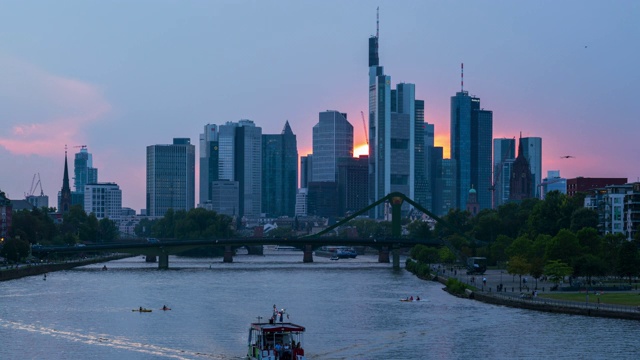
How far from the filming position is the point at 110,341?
7894cm

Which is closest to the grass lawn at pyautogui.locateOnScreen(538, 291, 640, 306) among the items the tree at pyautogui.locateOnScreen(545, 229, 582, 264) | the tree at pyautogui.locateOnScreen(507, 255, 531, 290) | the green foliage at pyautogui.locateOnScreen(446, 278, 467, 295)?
the green foliage at pyautogui.locateOnScreen(446, 278, 467, 295)

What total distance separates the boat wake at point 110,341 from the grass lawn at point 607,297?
39737 mm

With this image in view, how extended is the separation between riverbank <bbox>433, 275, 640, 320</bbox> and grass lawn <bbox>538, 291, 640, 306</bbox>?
1662 millimetres

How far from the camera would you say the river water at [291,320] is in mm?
73688

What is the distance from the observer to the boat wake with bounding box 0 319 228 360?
7192cm

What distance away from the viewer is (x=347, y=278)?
150625 mm

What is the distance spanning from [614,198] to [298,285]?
2187 inches

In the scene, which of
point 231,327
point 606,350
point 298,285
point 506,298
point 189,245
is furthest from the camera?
point 189,245

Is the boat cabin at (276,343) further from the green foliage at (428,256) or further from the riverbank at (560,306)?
the green foliage at (428,256)

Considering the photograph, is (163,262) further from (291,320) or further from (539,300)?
(291,320)

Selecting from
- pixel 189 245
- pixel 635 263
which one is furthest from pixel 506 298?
pixel 189 245

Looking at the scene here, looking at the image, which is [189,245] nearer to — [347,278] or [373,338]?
[347,278]

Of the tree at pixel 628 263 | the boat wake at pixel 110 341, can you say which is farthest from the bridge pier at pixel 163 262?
the boat wake at pixel 110 341

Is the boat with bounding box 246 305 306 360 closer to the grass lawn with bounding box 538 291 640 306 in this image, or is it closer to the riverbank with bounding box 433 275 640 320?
the riverbank with bounding box 433 275 640 320
